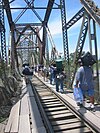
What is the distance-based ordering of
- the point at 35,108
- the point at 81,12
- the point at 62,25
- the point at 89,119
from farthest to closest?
the point at 62,25 → the point at 81,12 → the point at 35,108 → the point at 89,119

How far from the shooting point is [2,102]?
11.3m

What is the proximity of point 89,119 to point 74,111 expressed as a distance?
1291 millimetres

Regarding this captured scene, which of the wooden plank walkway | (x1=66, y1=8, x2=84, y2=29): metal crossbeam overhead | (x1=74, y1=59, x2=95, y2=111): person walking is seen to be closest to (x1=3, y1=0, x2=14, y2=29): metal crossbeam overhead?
(x1=66, y1=8, x2=84, y2=29): metal crossbeam overhead

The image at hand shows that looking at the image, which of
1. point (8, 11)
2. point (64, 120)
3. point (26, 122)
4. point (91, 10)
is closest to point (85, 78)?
point (64, 120)

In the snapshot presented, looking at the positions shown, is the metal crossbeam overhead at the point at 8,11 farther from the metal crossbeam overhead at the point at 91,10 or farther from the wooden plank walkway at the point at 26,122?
the wooden plank walkway at the point at 26,122

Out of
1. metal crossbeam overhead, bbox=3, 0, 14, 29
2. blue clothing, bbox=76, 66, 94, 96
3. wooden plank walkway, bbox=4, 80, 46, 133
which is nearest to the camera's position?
wooden plank walkway, bbox=4, 80, 46, 133

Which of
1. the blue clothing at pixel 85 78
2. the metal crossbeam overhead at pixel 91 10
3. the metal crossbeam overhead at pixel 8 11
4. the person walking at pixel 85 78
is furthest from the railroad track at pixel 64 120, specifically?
the metal crossbeam overhead at pixel 8 11

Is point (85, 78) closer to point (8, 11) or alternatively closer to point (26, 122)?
point (26, 122)

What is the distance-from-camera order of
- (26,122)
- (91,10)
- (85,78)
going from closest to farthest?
(26,122)
(85,78)
(91,10)

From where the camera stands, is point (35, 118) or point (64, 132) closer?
point (64, 132)

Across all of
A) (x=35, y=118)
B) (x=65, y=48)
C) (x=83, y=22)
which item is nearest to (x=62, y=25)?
(x=65, y=48)

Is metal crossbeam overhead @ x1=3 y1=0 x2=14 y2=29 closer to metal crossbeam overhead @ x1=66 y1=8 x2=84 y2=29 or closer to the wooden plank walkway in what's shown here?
metal crossbeam overhead @ x1=66 y1=8 x2=84 y2=29

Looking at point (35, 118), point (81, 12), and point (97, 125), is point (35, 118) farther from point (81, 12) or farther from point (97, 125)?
point (81, 12)

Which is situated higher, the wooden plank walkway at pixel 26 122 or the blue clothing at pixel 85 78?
the blue clothing at pixel 85 78
